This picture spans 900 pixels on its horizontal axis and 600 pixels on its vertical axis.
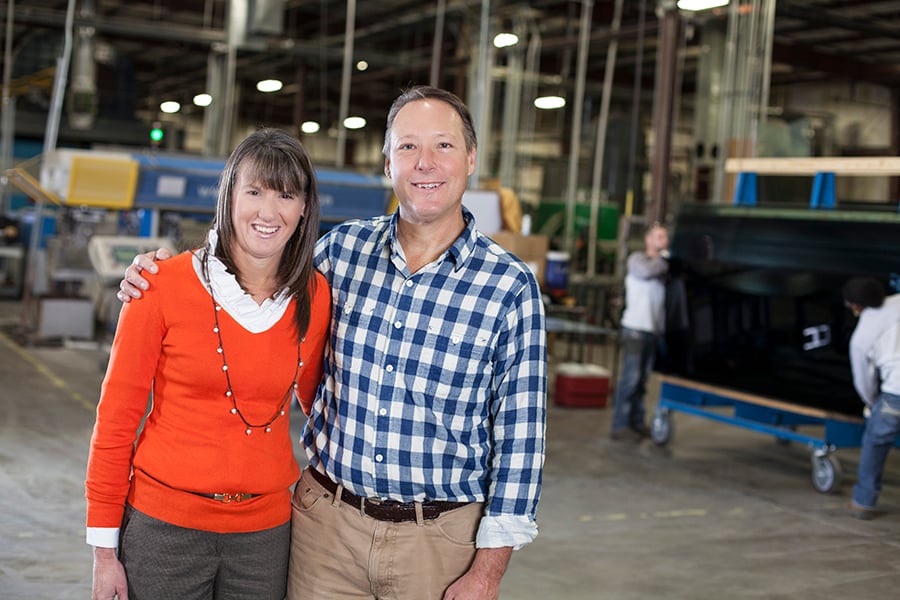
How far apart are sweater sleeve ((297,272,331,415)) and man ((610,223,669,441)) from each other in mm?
5833

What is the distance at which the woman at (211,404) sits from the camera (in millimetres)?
1869

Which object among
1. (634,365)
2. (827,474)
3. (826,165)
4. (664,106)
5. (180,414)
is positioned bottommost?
(827,474)

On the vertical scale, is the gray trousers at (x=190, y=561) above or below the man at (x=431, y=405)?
below

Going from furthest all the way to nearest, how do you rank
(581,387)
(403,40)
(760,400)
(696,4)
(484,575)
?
1. (403,40)
2. (581,387)
3. (696,4)
4. (760,400)
5. (484,575)

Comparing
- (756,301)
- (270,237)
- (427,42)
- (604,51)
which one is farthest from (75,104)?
(270,237)

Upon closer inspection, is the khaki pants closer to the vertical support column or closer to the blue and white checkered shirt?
the blue and white checkered shirt

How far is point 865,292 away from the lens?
232 inches

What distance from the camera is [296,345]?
6.49 feet

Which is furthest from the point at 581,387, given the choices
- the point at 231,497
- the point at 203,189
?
the point at 231,497

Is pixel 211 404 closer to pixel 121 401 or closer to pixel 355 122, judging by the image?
pixel 121 401

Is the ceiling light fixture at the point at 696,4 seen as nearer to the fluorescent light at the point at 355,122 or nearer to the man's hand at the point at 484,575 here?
the man's hand at the point at 484,575

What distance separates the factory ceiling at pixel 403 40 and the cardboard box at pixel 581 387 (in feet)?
12.7

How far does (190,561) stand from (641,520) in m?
4.18

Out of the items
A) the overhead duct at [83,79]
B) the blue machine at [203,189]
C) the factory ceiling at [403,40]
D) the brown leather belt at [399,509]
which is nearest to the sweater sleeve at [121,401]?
the brown leather belt at [399,509]
